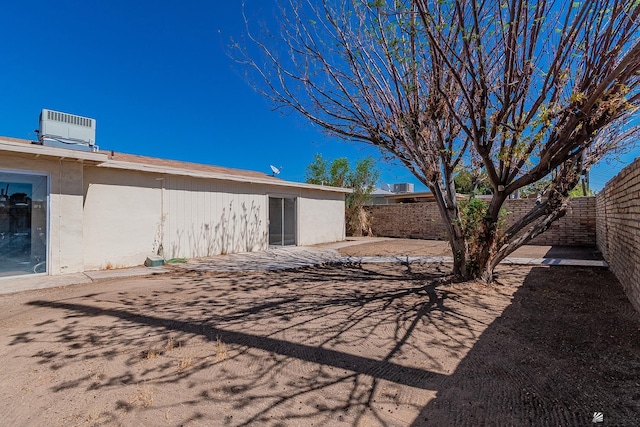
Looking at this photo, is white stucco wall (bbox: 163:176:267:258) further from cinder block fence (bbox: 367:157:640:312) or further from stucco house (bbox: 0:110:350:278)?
cinder block fence (bbox: 367:157:640:312)

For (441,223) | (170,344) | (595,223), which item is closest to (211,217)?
(170,344)

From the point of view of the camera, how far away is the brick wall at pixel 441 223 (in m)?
11.5

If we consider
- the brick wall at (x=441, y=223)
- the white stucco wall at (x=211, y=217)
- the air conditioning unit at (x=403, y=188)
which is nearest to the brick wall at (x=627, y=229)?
the brick wall at (x=441, y=223)

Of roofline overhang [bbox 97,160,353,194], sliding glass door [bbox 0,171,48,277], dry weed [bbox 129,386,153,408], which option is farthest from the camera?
roofline overhang [bbox 97,160,353,194]

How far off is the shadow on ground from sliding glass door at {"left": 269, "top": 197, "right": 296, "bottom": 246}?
7187 millimetres

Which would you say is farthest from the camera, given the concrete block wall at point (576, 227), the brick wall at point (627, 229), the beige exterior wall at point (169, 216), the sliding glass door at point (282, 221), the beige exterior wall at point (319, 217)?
the beige exterior wall at point (319, 217)

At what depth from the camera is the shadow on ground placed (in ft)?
6.95

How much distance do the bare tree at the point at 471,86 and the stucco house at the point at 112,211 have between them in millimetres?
4750

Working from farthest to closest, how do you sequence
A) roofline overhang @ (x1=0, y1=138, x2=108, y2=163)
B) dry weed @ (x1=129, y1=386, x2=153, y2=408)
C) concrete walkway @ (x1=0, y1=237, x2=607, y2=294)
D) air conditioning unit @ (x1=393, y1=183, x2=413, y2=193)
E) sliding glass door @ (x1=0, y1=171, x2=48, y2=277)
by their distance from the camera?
air conditioning unit @ (x1=393, y1=183, x2=413, y2=193) < sliding glass door @ (x1=0, y1=171, x2=48, y2=277) < concrete walkway @ (x1=0, y1=237, x2=607, y2=294) < roofline overhang @ (x1=0, y1=138, x2=108, y2=163) < dry weed @ (x1=129, y1=386, x2=153, y2=408)

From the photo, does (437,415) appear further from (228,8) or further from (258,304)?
(228,8)

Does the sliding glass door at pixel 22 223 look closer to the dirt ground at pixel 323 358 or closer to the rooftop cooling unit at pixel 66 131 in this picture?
the rooftop cooling unit at pixel 66 131

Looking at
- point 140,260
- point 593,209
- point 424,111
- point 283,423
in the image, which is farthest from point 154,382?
point 593,209

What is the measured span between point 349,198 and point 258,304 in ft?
43.3

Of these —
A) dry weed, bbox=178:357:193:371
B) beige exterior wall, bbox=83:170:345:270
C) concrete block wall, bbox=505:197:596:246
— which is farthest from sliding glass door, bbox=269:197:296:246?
dry weed, bbox=178:357:193:371
